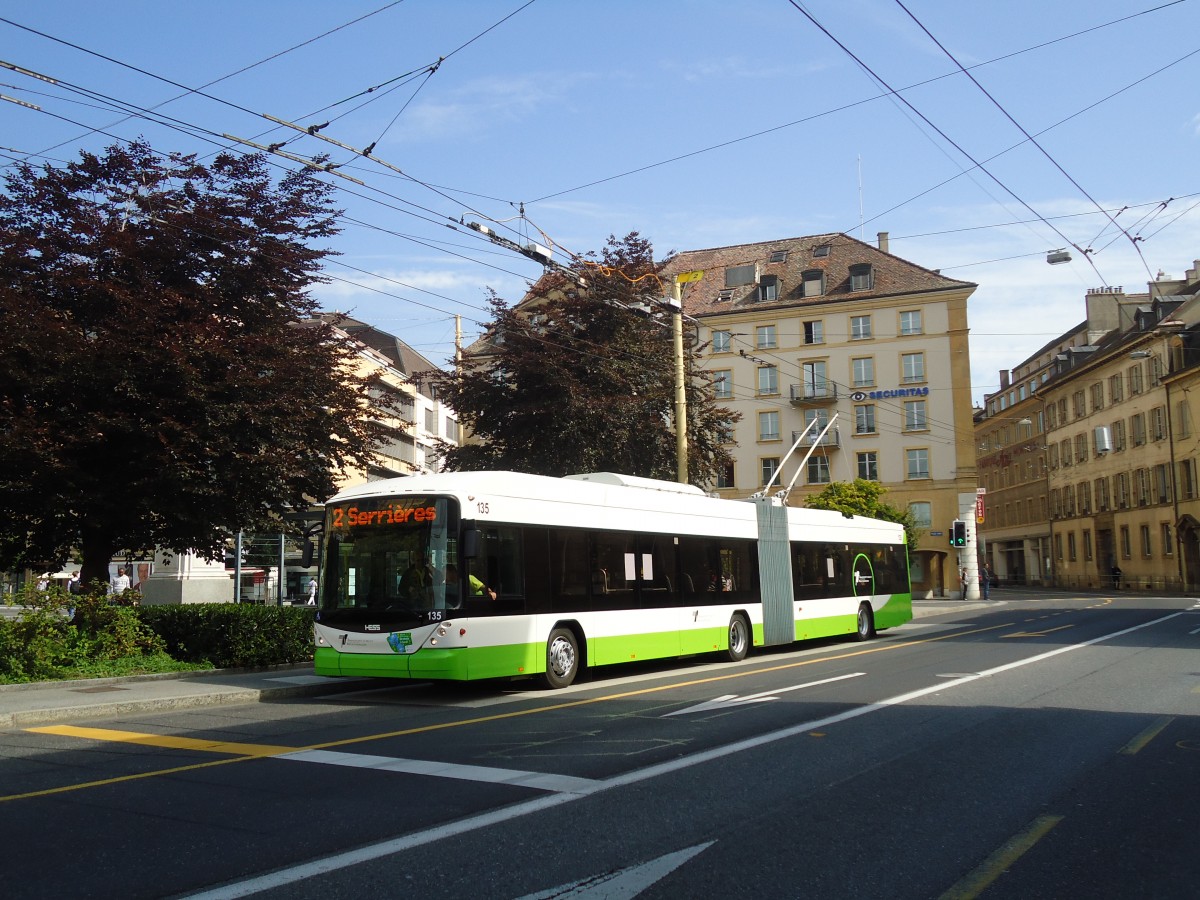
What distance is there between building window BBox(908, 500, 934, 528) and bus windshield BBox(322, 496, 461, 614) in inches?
1874

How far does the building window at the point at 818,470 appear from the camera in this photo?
Answer: 199 feet

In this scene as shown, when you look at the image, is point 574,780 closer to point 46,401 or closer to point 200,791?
point 200,791

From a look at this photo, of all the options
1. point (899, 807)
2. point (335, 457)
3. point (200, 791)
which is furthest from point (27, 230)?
point (899, 807)

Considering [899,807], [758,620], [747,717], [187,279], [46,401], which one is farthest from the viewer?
[758,620]

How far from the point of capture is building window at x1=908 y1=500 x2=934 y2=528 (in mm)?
57844

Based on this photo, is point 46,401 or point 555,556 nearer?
point 555,556

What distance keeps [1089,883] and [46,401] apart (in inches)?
631

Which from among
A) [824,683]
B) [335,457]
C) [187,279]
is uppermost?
[187,279]

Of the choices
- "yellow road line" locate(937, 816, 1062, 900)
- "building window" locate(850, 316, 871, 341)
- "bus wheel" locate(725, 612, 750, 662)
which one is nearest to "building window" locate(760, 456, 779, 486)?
"building window" locate(850, 316, 871, 341)

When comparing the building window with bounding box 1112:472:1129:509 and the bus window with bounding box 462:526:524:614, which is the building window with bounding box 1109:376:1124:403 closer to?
the building window with bounding box 1112:472:1129:509

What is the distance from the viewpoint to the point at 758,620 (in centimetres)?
2042

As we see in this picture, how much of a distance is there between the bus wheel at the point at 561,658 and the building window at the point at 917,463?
46535 mm

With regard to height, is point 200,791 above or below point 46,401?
below

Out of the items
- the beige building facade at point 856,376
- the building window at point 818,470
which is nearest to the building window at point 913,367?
the beige building facade at point 856,376
